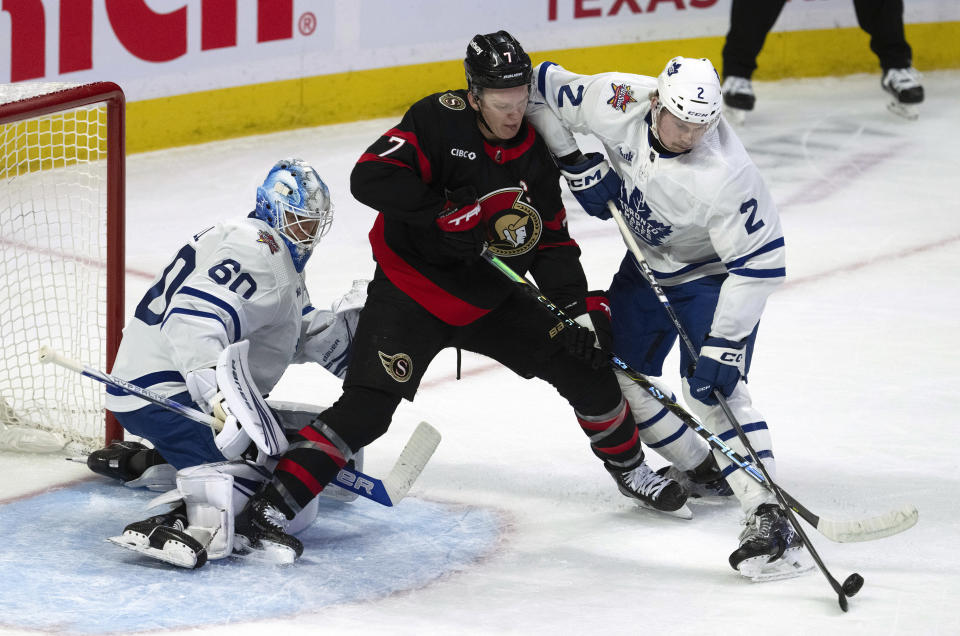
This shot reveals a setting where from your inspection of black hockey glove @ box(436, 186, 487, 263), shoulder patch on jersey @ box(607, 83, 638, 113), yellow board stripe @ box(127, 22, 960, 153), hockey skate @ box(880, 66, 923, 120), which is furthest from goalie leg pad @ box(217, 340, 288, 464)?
hockey skate @ box(880, 66, 923, 120)

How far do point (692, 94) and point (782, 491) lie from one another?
81 cm

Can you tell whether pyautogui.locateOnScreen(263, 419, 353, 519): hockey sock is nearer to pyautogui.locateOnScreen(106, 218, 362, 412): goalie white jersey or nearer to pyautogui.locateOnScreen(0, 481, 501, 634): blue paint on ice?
pyautogui.locateOnScreen(0, 481, 501, 634): blue paint on ice

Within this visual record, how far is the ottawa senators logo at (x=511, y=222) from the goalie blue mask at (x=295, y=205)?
343 millimetres

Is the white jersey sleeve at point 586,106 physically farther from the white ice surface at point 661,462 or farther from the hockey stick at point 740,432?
the white ice surface at point 661,462

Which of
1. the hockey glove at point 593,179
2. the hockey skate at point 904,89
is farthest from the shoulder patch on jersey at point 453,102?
the hockey skate at point 904,89

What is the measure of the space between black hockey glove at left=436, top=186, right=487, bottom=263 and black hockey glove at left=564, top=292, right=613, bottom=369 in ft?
0.90

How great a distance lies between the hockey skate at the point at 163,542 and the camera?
2898 mm

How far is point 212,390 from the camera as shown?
292cm

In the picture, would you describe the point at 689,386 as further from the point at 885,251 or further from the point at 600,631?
the point at 885,251

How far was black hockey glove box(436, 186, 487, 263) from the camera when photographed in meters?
3.06

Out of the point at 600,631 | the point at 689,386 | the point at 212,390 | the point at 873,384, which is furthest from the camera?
the point at 873,384

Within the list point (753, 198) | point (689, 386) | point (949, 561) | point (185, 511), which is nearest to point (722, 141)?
point (753, 198)

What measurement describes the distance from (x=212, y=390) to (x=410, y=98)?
160 inches

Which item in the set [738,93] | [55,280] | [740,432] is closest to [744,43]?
[738,93]
